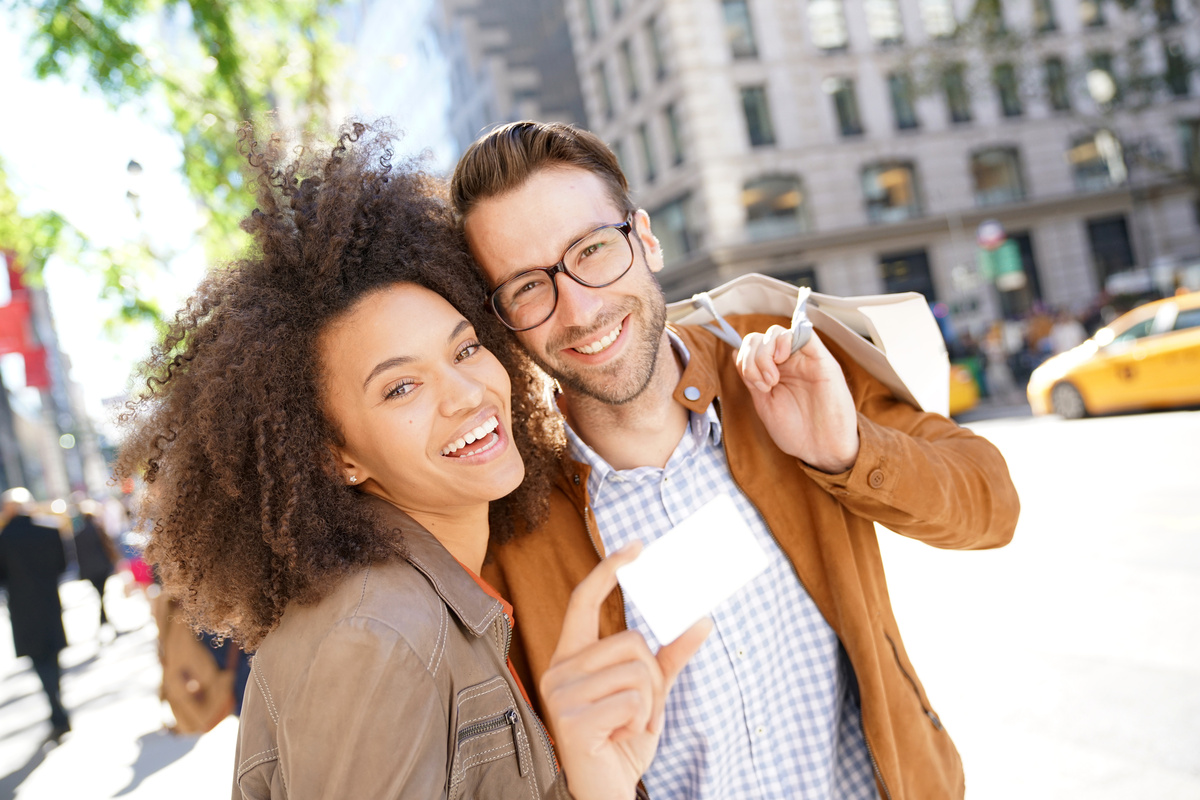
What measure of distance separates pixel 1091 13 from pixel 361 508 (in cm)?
3531

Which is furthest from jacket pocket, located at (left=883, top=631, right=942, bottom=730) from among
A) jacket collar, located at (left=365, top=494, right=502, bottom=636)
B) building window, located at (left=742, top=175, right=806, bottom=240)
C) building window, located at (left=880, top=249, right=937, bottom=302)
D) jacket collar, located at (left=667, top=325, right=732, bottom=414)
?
building window, located at (left=880, top=249, right=937, bottom=302)

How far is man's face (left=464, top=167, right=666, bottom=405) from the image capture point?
2328 mm

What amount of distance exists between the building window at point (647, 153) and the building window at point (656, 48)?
1967mm

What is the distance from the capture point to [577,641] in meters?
1.42

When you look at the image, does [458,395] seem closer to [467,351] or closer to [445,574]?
[467,351]

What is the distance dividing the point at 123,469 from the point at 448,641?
1083 millimetres

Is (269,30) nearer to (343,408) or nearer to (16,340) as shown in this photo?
(16,340)

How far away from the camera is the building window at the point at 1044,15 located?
93.6ft

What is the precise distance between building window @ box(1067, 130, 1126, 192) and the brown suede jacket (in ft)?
104

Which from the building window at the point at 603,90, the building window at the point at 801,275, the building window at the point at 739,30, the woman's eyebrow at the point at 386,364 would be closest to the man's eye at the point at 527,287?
the woman's eyebrow at the point at 386,364

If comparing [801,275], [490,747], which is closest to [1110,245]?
[801,275]

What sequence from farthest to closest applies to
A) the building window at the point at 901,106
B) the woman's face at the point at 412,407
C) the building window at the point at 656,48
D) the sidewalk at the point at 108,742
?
the building window at the point at 901,106 < the building window at the point at 656,48 < the sidewalk at the point at 108,742 < the woman's face at the point at 412,407

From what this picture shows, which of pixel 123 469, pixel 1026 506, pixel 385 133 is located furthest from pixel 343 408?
pixel 1026 506

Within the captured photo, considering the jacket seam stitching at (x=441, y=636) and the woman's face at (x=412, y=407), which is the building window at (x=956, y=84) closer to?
the woman's face at (x=412, y=407)
